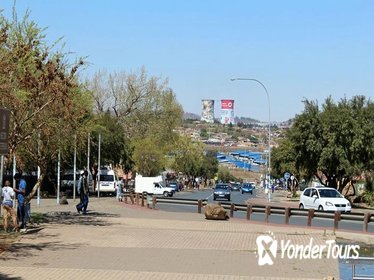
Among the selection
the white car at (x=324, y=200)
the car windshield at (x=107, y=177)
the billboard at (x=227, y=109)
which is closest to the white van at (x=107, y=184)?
the car windshield at (x=107, y=177)

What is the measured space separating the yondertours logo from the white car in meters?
13.8

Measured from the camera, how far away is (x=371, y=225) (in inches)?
1084

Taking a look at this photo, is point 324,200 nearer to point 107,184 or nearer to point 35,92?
point 35,92

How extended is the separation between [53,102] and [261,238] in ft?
27.6

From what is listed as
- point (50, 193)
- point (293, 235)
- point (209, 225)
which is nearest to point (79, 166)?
point (50, 193)

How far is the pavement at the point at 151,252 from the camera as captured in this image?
41.9ft

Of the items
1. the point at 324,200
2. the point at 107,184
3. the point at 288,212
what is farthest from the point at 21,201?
the point at 107,184

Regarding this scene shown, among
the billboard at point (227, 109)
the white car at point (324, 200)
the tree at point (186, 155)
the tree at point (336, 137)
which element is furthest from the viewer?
the billboard at point (227, 109)

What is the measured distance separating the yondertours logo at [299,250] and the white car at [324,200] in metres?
13.8

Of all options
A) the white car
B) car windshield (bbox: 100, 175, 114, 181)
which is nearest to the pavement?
the white car

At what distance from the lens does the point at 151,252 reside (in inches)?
629

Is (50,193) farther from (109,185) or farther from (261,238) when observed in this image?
(261,238)

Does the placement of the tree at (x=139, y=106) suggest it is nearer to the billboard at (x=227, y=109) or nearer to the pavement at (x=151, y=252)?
the pavement at (x=151, y=252)

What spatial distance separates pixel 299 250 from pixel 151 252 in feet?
→ 14.3
